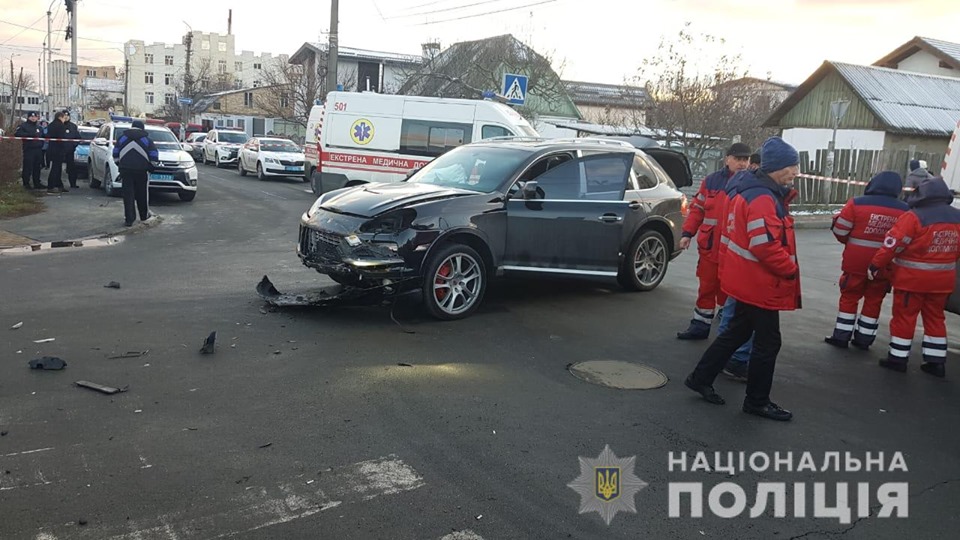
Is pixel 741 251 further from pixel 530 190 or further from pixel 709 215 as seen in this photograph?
pixel 530 190

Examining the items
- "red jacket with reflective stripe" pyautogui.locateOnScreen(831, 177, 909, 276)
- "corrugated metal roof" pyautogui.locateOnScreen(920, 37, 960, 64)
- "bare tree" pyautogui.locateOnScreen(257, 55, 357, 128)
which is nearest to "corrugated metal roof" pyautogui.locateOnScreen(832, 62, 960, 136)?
"corrugated metal roof" pyautogui.locateOnScreen(920, 37, 960, 64)

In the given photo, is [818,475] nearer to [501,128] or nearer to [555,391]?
[555,391]

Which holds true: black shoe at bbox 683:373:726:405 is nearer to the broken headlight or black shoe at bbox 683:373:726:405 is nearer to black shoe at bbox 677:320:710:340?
black shoe at bbox 677:320:710:340

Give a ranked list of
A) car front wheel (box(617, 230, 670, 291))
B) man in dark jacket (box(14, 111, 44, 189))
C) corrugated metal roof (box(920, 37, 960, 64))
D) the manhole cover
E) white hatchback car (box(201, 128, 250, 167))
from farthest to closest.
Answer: corrugated metal roof (box(920, 37, 960, 64)), white hatchback car (box(201, 128, 250, 167)), man in dark jacket (box(14, 111, 44, 189)), car front wheel (box(617, 230, 670, 291)), the manhole cover

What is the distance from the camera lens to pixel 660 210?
350 inches

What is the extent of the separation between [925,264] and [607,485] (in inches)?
156

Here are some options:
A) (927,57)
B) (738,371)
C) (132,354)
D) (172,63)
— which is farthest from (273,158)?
(172,63)

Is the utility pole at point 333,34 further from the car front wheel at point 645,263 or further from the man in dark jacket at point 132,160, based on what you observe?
the car front wheel at point 645,263

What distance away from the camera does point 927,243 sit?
6.27 m

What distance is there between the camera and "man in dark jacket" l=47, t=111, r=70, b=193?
55.8ft

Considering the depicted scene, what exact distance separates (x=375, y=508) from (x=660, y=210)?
6.15 m

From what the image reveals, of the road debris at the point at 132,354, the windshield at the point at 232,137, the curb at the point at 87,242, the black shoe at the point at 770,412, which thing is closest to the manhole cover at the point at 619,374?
the black shoe at the point at 770,412

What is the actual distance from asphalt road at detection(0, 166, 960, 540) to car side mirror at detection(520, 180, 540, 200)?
3.99 feet

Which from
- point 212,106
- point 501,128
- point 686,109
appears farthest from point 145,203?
point 212,106
